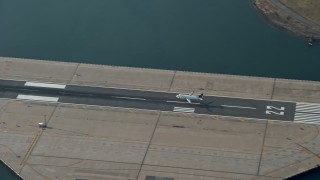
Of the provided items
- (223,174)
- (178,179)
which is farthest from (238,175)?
(178,179)

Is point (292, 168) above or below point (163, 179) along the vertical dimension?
above

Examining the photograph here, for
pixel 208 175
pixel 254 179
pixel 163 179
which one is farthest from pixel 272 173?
pixel 163 179

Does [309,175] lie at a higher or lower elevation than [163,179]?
higher

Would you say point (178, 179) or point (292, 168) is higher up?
point (292, 168)

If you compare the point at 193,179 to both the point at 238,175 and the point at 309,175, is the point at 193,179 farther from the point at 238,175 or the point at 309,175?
the point at 309,175

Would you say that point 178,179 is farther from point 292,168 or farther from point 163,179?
point 292,168

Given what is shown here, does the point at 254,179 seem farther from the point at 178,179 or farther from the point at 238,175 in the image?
the point at 178,179
